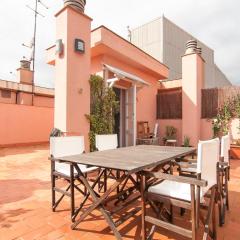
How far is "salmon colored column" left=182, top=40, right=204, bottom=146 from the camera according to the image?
31.7 ft

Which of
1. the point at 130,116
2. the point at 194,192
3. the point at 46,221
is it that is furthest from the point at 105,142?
the point at 130,116

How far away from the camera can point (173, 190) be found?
235 centimetres

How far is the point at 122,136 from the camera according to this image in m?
9.03

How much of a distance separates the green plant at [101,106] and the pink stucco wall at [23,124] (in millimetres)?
7518

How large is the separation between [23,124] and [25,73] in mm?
4801

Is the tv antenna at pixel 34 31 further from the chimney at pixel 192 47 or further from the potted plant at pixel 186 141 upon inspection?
the potted plant at pixel 186 141

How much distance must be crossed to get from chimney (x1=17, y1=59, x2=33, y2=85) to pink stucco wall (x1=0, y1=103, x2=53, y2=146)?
3143mm

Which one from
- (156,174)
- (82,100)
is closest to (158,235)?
(156,174)

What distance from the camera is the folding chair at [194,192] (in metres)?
1.95

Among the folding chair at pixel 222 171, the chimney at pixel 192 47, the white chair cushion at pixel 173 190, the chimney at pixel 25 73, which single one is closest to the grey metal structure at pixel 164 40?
the chimney at pixel 192 47

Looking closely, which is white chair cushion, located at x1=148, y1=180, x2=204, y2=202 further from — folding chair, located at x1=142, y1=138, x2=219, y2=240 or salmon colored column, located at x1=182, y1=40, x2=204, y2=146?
salmon colored column, located at x1=182, y1=40, x2=204, y2=146

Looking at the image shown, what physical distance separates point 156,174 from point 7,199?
2935 mm

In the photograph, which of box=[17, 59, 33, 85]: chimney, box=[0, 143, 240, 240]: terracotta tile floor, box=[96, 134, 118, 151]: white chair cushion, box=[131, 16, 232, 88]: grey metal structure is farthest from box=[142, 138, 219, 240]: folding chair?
box=[17, 59, 33, 85]: chimney

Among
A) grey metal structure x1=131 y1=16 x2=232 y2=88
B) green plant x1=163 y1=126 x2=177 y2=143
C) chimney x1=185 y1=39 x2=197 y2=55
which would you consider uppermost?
grey metal structure x1=131 y1=16 x2=232 y2=88
